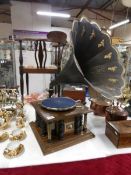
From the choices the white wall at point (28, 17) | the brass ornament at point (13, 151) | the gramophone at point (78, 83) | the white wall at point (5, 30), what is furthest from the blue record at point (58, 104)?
the white wall at point (5, 30)

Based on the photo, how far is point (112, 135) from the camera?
83cm

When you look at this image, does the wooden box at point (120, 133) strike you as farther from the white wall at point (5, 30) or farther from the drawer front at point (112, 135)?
the white wall at point (5, 30)

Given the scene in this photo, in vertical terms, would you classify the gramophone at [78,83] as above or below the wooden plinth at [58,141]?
above

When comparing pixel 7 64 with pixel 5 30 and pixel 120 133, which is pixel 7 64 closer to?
pixel 5 30

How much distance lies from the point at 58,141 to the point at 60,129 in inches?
2.5

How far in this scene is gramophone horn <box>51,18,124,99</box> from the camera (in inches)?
31.1

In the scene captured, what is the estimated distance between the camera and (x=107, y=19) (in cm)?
498

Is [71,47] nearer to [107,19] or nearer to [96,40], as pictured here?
[96,40]

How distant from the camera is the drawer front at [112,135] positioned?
31.0 inches

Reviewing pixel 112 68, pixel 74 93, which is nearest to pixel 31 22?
pixel 74 93

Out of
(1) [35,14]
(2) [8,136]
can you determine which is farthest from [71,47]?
(1) [35,14]

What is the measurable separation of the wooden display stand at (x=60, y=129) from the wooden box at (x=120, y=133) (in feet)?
0.40

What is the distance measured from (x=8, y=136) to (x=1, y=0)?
3.60 metres

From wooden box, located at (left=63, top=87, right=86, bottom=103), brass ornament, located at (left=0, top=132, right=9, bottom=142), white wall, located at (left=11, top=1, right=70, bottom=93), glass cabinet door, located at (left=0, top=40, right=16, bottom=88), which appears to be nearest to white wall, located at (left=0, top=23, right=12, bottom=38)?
white wall, located at (left=11, top=1, right=70, bottom=93)
